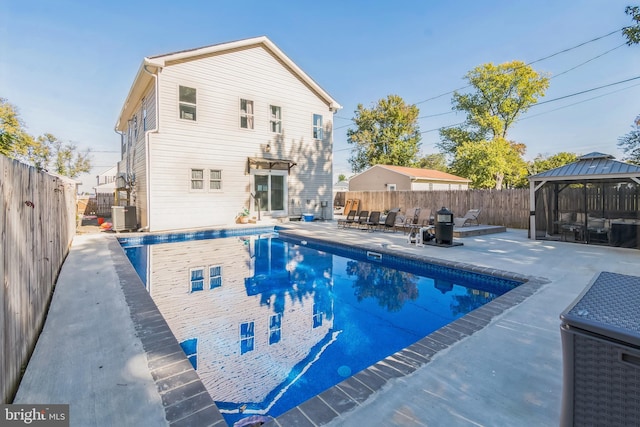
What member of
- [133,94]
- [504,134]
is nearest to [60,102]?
[133,94]

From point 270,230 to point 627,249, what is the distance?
11.3m

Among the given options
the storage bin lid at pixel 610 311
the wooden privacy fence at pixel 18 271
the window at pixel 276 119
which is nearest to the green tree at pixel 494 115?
the window at pixel 276 119

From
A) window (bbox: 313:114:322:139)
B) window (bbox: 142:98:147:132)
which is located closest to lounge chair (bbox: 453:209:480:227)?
window (bbox: 313:114:322:139)

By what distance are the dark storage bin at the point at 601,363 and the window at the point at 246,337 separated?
10.3 feet

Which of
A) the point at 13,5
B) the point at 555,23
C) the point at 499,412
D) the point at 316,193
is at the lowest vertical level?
the point at 499,412

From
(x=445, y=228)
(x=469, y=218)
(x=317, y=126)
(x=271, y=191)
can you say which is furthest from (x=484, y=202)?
(x=271, y=191)

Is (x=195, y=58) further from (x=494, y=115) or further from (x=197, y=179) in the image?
(x=494, y=115)

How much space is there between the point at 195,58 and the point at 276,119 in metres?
4.11

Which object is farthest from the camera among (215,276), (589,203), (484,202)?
(484,202)

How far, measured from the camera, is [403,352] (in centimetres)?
288

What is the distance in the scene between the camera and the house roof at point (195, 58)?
36.7 feet

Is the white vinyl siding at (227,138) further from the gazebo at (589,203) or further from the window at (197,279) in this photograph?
the gazebo at (589,203)

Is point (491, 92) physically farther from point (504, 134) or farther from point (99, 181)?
point (99, 181)

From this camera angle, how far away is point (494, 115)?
27.2 m
